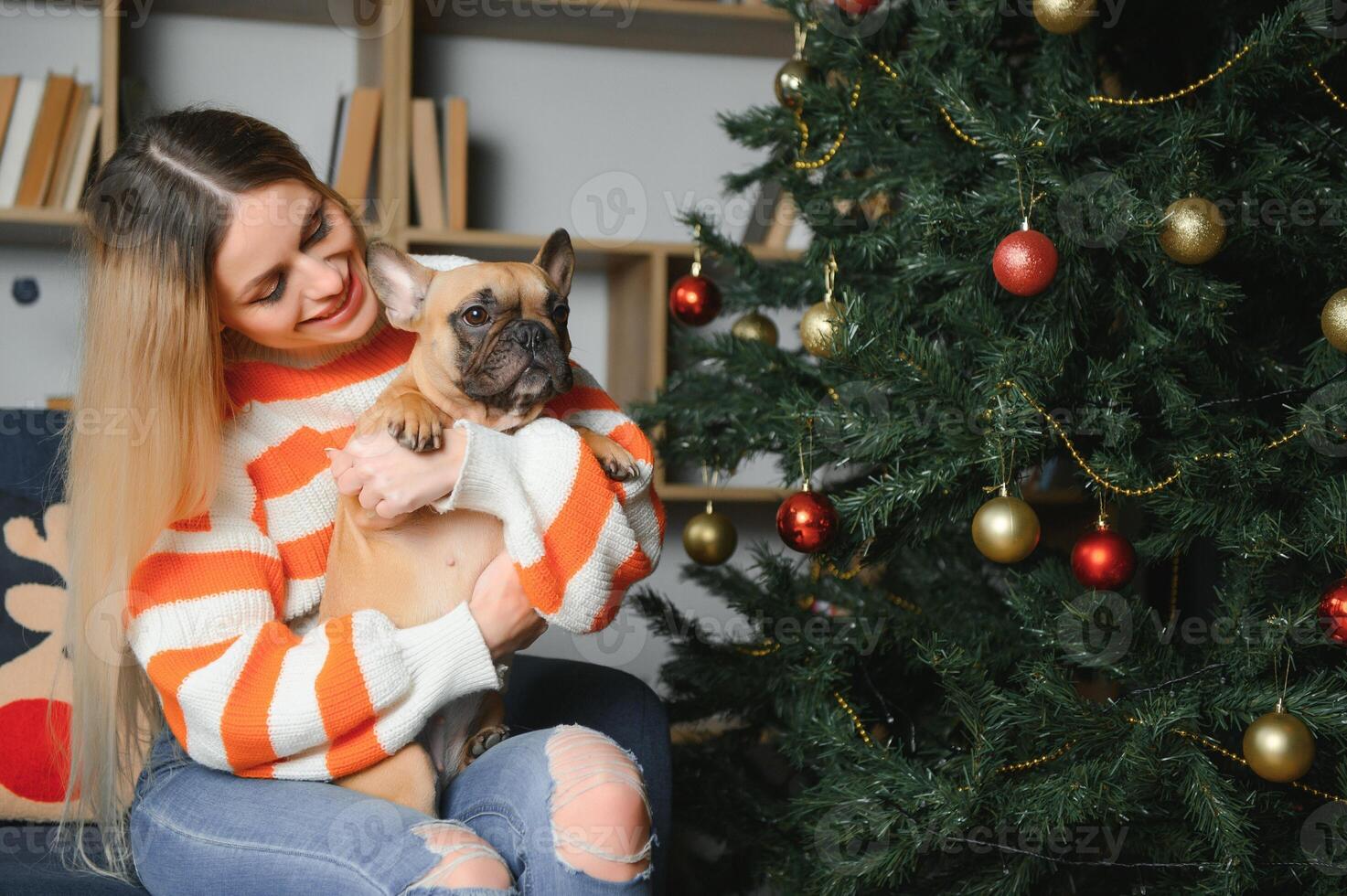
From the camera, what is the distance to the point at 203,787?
4.63 feet

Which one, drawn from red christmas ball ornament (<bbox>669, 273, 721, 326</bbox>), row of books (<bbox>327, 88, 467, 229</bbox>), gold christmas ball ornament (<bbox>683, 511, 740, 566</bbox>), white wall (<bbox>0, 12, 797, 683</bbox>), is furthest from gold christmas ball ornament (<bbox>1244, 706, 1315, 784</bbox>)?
row of books (<bbox>327, 88, 467, 229</bbox>)

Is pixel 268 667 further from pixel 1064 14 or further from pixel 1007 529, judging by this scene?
pixel 1064 14

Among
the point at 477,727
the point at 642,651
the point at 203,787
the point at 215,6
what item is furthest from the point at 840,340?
the point at 215,6

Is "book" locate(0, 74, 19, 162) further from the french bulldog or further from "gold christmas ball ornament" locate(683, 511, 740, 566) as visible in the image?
"gold christmas ball ornament" locate(683, 511, 740, 566)

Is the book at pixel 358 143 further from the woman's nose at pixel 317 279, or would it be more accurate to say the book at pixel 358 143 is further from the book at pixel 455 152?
the woman's nose at pixel 317 279

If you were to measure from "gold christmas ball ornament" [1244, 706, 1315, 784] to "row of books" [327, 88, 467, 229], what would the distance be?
2078mm

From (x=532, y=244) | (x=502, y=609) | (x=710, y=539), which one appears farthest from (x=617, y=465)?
(x=532, y=244)

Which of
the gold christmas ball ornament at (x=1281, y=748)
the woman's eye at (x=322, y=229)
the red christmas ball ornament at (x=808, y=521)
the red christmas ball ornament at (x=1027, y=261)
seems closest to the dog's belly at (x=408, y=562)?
the woman's eye at (x=322, y=229)

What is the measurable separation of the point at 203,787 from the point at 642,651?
6.66 feet

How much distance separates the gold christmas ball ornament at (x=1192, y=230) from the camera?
4.82 ft

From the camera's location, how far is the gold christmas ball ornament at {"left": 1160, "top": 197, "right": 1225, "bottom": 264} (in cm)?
147

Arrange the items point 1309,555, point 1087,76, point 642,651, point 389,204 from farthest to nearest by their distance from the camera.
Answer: point 642,651 → point 389,204 → point 1087,76 → point 1309,555

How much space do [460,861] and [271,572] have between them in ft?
1.51

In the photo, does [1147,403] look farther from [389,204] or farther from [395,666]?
[389,204]
